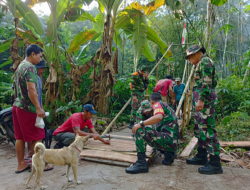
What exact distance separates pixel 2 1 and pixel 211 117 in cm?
617

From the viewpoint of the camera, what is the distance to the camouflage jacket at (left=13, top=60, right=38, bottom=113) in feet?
8.80

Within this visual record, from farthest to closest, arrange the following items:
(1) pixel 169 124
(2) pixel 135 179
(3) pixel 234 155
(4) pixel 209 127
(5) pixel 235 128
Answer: (5) pixel 235 128 → (3) pixel 234 155 → (1) pixel 169 124 → (4) pixel 209 127 → (2) pixel 135 179

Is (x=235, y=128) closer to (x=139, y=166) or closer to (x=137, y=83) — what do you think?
(x=137, y=83)

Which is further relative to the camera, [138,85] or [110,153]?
[138,85]

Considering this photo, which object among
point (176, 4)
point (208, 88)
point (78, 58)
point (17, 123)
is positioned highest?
point (176, 4)

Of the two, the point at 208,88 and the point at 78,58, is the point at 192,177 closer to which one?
the point at 208,88

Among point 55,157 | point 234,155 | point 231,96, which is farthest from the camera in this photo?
point 231,96

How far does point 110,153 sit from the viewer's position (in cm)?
335

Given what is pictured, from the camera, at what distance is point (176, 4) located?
5.38 m

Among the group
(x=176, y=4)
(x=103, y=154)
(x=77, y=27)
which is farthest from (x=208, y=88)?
(x=77, y=27)

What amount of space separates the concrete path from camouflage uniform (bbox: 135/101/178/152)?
36 cm

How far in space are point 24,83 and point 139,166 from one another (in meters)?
2.02

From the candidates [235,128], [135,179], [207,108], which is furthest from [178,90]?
[135,179]

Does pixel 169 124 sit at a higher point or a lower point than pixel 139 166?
higher
